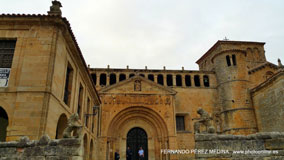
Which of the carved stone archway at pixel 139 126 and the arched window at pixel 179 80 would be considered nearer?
the carved stone archway at pixel 139 126

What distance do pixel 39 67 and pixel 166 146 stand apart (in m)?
15.3

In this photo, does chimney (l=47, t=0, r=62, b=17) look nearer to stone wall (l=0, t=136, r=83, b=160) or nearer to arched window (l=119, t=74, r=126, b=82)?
stone wall (l=0, t=136, r=83, b=160)

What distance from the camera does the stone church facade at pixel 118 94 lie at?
8.12m

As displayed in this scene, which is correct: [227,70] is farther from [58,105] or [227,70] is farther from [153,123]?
[58,105]

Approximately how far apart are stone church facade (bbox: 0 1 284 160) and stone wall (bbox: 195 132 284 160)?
550 centimetres

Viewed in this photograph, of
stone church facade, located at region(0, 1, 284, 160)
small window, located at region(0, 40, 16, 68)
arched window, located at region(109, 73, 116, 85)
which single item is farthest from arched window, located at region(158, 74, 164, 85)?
small window, located at region(0, 40, 16, 68)

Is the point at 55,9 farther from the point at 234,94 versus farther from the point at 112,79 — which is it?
the point at 234,94

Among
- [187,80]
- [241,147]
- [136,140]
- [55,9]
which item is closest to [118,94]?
[136,140]

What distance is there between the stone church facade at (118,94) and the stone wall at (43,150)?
163 centimetres

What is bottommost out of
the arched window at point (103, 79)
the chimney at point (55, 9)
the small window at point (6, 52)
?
the small window at point (6, 52)

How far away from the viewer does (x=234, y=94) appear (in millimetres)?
24062

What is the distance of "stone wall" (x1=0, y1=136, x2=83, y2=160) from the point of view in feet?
18.5

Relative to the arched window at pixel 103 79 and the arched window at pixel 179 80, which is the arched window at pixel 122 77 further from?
the arched window at pixel 179 80

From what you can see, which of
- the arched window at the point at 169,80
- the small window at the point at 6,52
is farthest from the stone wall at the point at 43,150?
the arched window at the point at 169,80
